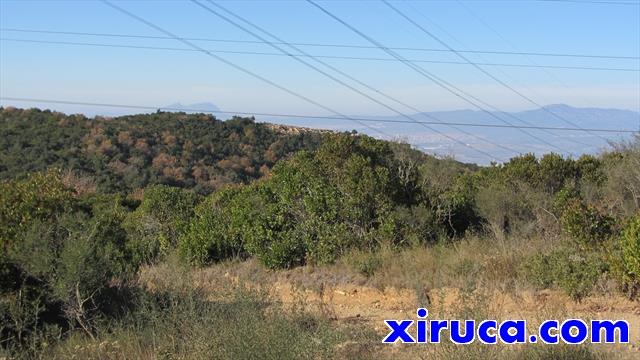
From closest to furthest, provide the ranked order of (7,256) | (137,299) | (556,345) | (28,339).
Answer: (556,345)
(28,339)
(7,256)
(137,299)

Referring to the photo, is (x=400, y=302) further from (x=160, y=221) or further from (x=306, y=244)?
(x=160, y=221)

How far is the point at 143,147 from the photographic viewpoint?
38.3 meters

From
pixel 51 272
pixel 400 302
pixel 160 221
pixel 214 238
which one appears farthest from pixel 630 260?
pixel 160 221

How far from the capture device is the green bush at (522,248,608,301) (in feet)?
25.8

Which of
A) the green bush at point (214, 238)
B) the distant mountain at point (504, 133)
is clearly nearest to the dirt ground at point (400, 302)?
the green bush at point (214, 238)

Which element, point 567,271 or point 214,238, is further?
point 214,238

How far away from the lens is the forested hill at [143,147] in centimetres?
3338

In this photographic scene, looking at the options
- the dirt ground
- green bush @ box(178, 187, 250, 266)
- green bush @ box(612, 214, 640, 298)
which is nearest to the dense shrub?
the dirt ground

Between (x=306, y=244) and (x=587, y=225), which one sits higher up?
(x=587, y=225)

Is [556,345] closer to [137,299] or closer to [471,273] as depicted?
[471,273]

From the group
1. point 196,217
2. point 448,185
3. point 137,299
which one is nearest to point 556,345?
point 137,299

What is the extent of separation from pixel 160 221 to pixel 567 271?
8.74m

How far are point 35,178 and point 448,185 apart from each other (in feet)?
27.3

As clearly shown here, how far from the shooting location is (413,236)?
34.6 ft
